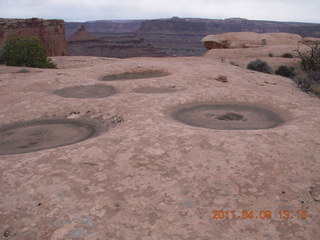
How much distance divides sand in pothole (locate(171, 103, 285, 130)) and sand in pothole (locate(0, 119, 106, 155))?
182cm

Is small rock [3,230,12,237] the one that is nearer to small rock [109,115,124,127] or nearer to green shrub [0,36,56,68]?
small rock [109,115,124,127]

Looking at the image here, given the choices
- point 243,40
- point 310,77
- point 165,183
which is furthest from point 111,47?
point 165,183

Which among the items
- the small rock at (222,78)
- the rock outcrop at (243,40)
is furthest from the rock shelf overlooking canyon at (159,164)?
the rock outcrop at (243,40)

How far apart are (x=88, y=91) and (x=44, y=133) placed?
3140 millimetres

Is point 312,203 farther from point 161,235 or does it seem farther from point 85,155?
point 85,155

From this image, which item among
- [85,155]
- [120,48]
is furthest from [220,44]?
[120,48]

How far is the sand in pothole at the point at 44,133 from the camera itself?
5105 millimetres

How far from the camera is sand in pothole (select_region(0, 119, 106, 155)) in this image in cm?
511

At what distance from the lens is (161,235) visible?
2.87m

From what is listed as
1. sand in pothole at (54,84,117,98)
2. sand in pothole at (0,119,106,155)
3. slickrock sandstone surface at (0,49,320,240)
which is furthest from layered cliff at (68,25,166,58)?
slickrock sandstone surface at (0,49,320,240)

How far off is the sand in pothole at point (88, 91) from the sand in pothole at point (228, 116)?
2647mm

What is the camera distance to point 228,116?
6371 millimetres

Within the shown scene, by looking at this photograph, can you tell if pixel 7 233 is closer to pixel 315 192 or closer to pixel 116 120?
pixel 315 192

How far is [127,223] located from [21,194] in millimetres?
1335
